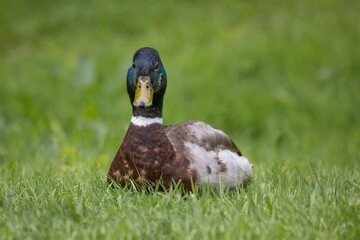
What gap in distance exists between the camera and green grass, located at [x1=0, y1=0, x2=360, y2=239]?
2.50m

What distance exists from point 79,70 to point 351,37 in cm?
532

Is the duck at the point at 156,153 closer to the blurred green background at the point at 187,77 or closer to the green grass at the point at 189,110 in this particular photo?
the green grass at the point at 189,110

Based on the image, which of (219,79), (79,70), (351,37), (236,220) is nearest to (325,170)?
(236,220)

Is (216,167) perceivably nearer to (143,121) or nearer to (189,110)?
(143,121)

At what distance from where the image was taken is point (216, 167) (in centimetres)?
311

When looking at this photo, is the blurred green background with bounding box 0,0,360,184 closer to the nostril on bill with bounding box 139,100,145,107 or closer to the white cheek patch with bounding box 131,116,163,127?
the white cheek patch with bounding box 131,116,163,127

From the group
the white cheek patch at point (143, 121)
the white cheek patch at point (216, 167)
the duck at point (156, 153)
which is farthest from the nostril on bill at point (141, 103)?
the white cheek patch at point (216, 167)

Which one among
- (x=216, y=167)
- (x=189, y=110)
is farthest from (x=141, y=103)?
(x=189, y=110)

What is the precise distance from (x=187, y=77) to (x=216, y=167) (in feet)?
14.1

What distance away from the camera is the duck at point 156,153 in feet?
9.68

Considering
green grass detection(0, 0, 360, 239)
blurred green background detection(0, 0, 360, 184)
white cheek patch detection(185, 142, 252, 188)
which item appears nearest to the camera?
green grass detection(0, 0, 360, 239)

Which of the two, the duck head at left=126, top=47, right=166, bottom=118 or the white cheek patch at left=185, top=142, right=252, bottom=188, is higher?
the duck head at left=126, top=47, right=166, bottom=118

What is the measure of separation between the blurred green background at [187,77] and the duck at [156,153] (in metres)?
1.07

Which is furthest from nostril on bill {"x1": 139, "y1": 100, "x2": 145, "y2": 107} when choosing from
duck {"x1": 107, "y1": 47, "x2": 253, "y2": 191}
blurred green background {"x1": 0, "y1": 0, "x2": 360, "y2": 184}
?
blurred green background {"x1": 0, "y1": 0, "x2": 360, "y2": 184}
